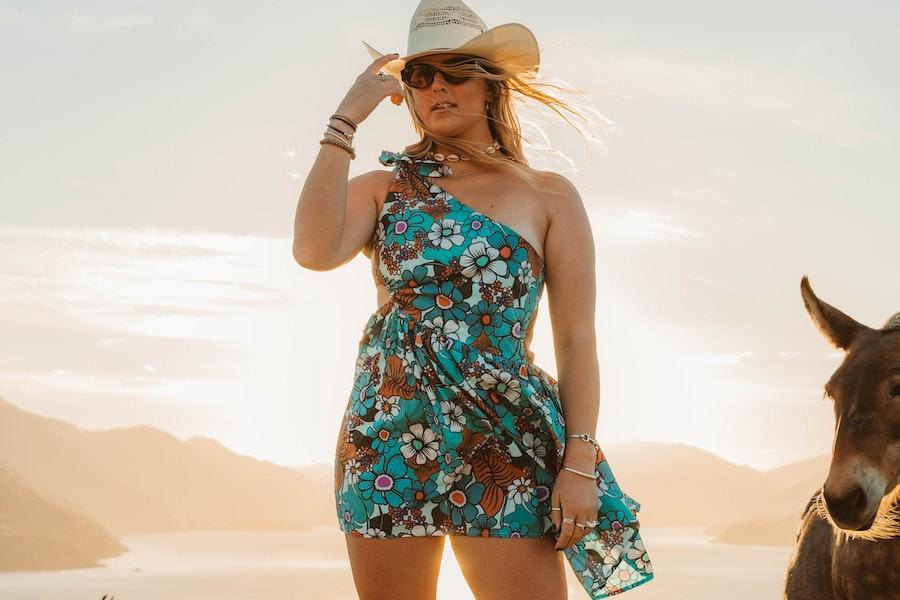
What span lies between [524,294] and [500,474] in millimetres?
520

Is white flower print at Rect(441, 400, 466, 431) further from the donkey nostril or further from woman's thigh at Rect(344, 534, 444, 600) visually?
the donkey nostril

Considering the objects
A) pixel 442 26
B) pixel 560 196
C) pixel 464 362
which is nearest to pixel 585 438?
→ pixel 464 362

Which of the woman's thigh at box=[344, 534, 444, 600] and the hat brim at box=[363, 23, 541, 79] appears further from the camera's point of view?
the hat brim at box=[363, 23, 541, 79]

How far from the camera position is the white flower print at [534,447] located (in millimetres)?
2656

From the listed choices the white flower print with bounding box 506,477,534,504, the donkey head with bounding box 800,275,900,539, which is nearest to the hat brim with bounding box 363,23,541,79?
the white flower print with bounding box 506,477,534,504

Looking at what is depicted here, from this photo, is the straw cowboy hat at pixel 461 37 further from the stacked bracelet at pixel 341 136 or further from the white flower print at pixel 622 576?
the white flower print at pixel 622 576

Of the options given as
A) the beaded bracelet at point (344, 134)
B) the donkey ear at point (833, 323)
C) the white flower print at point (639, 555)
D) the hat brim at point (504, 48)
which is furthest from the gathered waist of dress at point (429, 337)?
the donkey ear at point (833, 323)

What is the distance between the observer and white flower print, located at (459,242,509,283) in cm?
271

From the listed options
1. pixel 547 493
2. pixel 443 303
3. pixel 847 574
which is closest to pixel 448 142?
pixel 443 303

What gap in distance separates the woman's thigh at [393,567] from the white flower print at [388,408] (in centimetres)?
33

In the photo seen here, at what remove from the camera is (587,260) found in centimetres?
283

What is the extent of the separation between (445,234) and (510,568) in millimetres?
948

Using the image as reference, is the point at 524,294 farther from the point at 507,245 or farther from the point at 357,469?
the point at 357,469

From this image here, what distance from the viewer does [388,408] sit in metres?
2.66
